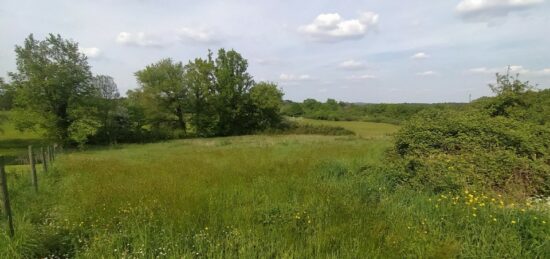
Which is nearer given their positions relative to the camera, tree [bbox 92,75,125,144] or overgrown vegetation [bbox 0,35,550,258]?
overgrown vegetation [bbox 0,35,550,258]

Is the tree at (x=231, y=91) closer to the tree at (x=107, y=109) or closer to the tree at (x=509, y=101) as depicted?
the tree at (x=107, y=109)

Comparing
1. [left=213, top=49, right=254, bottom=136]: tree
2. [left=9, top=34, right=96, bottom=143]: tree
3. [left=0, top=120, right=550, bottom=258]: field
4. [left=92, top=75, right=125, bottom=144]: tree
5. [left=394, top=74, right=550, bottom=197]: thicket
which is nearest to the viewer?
[left=0, top=120, right=550, bottom=258]: field

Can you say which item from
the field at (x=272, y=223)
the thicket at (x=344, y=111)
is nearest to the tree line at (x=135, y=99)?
the thicket at (x=344, y=111)

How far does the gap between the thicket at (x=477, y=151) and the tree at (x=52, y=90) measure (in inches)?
1440

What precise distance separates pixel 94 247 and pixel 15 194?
5.84 meters

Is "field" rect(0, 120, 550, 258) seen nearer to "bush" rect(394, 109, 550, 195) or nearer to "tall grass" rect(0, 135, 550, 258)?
"tall grass" rect(0, 135, 550, 258)

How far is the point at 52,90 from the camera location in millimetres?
36062

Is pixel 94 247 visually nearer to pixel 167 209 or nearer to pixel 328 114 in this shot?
pixel 167 209

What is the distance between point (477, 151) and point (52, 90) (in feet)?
135

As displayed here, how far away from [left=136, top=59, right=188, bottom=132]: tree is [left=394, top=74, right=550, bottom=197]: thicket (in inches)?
1681

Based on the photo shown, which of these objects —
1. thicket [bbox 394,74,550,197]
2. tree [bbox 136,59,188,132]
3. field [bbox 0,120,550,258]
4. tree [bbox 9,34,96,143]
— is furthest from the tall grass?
tree [bbox 136,59,188,132]

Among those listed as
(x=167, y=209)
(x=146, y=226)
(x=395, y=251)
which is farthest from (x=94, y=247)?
(x=395, y=251)

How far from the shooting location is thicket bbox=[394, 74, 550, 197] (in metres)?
7.54

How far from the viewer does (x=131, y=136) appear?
147 ft
